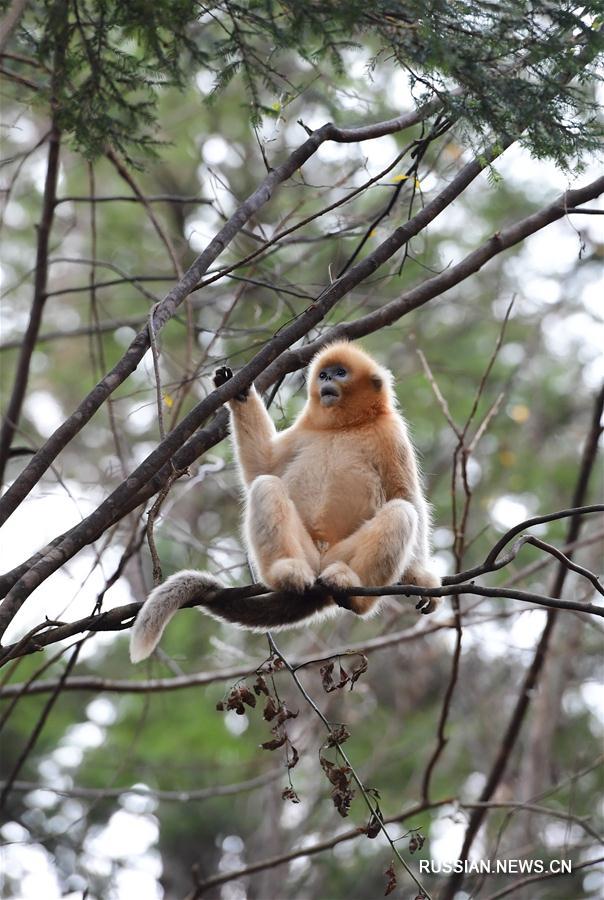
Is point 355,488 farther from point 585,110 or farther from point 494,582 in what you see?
point 494,582

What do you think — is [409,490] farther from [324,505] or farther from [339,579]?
[339,579]

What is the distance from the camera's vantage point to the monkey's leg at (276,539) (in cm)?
417

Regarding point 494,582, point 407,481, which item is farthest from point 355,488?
point 494,582

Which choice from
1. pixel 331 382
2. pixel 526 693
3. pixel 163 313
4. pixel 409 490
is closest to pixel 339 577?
pixel 409 490

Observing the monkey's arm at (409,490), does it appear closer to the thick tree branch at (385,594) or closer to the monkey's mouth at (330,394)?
the monkey's mouth at (330,394)

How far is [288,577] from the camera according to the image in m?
4.16

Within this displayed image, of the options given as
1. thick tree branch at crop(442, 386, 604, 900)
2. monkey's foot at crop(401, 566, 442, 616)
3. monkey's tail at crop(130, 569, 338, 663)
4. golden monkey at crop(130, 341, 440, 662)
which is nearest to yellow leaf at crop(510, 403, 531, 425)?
thick tree branch at crop(442, 386, 604, 900)

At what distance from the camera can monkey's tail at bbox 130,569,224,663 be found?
3729mm

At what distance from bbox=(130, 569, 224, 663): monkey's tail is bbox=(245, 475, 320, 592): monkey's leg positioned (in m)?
0.36

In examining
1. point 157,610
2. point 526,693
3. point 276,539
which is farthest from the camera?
point 526,693

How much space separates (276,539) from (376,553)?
17.0 inches

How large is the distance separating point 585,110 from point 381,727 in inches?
363

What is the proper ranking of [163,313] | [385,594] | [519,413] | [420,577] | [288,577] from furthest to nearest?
[519,413], [420,577], [288,577], [163,313], [385,594]

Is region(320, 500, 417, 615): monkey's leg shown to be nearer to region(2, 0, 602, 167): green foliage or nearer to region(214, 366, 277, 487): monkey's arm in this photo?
region(214, 366, 277, 487): monkey's arm
